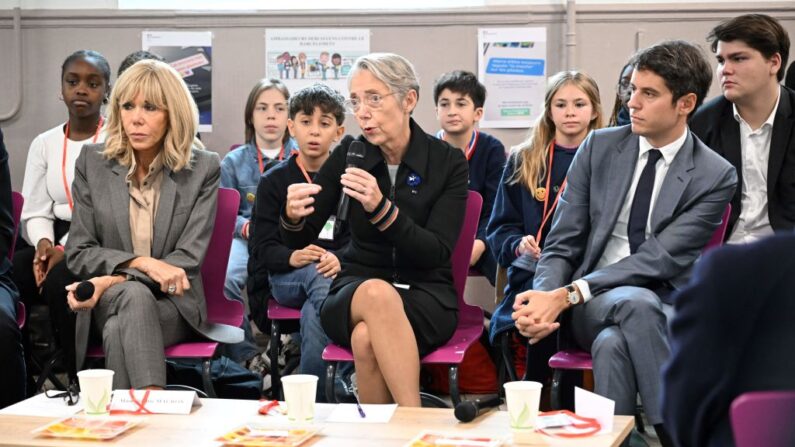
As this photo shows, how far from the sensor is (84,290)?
3.13m

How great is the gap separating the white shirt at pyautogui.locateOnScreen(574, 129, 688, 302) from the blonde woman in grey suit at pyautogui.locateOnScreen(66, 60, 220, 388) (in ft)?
4.30

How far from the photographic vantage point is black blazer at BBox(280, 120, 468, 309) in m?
3.23

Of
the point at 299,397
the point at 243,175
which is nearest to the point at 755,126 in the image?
the point at 299,397

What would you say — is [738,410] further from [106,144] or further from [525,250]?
[106,144]

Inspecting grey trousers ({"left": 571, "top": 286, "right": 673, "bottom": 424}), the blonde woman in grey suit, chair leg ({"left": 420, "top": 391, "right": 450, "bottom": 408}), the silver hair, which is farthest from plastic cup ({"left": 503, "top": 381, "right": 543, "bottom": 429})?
the blonde woman in grey suit

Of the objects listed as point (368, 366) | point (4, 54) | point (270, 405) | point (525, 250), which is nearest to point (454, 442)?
point (270, 405)

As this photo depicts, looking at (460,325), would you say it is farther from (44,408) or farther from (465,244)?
(44,408)

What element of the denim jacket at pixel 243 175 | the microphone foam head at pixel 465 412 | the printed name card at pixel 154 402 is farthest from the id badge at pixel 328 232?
the microphone foam head at pixel 465 412

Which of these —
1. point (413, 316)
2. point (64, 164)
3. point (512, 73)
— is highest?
point (512, 73)

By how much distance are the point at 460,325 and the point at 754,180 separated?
1119mm

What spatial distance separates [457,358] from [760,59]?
151cm

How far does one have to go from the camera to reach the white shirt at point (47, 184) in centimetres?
430

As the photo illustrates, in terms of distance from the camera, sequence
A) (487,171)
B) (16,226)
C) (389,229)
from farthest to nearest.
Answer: (487,171) → (16,226) → (389,229)

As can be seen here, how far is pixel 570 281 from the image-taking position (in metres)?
3.29
